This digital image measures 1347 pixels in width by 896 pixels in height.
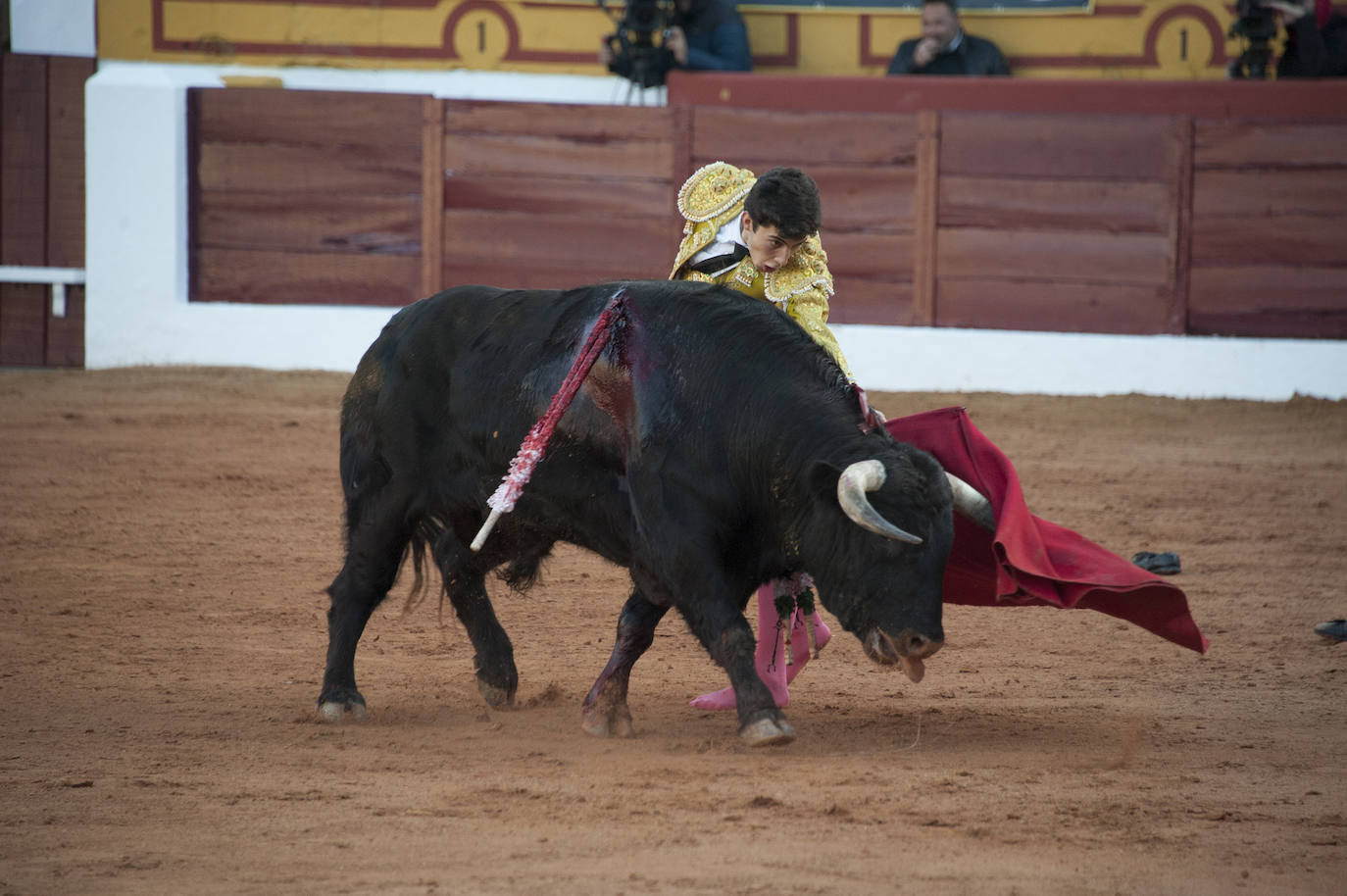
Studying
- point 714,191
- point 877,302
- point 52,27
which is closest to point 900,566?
point 714,191

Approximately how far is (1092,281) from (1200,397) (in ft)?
2.86

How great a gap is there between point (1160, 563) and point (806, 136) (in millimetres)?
4488

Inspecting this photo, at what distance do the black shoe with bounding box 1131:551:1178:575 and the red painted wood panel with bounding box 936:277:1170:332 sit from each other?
3.89 metres

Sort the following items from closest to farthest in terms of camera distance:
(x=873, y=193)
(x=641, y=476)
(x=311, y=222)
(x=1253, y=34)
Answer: (x=641, y=476) → (x=1253, y=34) → (x=873, y=193) → (x=311, y=222)

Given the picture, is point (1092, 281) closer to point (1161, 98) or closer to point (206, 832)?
point (1161, 98)

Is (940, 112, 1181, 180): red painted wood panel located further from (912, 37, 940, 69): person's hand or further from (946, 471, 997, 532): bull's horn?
(946, 471, 997, 532): bull's horn

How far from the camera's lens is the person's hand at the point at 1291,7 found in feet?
28.1

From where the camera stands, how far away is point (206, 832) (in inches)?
110

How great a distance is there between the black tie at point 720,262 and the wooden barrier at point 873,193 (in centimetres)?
562

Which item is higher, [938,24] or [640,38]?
[938,24]

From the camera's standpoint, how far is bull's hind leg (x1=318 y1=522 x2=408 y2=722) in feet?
12.1

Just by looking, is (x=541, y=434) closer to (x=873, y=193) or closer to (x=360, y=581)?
(x=360, y=581)

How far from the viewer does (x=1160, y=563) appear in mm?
5348

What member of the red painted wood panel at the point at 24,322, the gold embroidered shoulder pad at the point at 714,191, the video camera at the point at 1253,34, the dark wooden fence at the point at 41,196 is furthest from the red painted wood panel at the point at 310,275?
the gold embroidered shoulder pad at the point at 714,191
